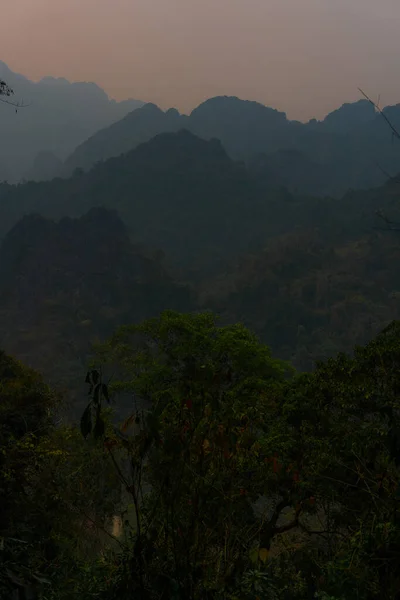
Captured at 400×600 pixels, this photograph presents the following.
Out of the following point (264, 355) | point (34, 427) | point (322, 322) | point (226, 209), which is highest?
point (226, 209)

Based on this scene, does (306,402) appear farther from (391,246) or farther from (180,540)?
(391,246)

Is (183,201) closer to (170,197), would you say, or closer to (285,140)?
(170,197)

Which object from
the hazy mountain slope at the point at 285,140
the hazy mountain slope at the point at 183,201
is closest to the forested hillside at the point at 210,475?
the hazy mountain slope at the point at 183,201

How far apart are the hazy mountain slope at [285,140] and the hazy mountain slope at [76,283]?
72.0 meters

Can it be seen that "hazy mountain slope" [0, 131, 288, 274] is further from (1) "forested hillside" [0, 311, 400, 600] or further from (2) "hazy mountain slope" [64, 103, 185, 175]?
(1) "forested hillside" [0, 311, 400, 600]

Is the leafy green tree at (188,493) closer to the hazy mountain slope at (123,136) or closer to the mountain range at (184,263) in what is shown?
the mountain range at (184,263)

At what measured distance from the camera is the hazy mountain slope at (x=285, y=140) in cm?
16238

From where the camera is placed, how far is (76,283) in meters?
84.9

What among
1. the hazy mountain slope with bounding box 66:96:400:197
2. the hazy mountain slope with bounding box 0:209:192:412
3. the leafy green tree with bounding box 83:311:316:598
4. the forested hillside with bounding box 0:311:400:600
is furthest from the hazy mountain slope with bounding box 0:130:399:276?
the leafy green tree with bounding box 83:311:316:598

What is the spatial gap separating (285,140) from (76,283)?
12639 centimetres

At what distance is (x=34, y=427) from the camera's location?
39.0 feet

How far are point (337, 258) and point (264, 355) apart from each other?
8081 cm

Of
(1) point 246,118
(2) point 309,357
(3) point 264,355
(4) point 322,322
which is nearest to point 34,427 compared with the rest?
(3) point 264,355

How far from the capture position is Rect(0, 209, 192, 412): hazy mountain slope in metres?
76.1
